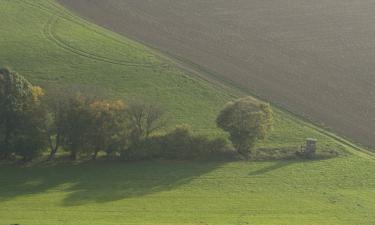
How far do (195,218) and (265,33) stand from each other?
2237 inches

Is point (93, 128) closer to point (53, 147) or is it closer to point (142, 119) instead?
point (53, 147)

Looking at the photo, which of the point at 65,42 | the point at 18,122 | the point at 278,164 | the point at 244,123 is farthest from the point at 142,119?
the point at 65,42

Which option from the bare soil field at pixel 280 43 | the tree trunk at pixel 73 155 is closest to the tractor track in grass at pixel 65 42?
the bare soil field at pixel 280 43

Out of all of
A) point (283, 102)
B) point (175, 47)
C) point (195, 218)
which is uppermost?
point (175, 47)

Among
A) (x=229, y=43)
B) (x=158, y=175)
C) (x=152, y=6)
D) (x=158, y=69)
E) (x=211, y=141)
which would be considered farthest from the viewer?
(x=152, y=6)

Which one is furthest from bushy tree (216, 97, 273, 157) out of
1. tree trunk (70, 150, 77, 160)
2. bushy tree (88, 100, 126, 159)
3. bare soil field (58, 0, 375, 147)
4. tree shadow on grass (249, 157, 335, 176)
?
tree trunk (70, 150, 77, 160)

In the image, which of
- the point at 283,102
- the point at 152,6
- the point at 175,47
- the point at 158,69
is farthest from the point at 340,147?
the point at 152,6

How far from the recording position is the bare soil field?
79.2m

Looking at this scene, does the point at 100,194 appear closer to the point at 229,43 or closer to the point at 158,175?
the point at 158,175

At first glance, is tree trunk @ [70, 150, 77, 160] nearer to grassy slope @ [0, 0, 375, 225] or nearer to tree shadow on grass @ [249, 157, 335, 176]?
grassy slope @ [0, 0, 375, 225]

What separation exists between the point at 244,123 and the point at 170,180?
1071 centimetres

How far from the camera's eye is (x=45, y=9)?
340 ft

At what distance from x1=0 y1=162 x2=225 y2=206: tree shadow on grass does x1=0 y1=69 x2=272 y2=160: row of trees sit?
1.55m

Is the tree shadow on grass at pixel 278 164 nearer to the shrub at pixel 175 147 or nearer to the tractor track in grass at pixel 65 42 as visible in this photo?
the shrub at pixel 175 147
